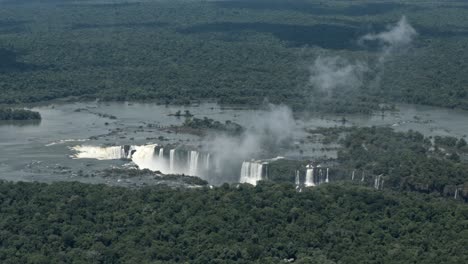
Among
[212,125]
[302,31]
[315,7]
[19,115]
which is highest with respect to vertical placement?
[315,7]

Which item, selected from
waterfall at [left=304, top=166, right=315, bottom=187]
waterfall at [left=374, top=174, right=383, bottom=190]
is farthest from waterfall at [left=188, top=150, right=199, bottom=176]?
waterfall at [left=374, top=174, right=383, bottom=190]

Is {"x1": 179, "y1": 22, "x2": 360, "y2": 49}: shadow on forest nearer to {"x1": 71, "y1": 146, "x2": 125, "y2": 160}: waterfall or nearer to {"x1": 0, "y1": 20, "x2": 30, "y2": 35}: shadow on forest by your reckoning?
{"x1": 0, "y1": 20, "x2": 30, "y2": 35}: shadow on forest

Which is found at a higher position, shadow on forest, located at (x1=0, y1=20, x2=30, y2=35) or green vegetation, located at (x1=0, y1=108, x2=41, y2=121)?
shadow on forest, located at (x1=0, y1=20, x2=30, y2=35)

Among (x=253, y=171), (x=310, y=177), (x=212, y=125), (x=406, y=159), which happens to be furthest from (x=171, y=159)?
(x=406, y=159)

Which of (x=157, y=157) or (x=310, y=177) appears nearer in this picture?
(x=310, y=177)

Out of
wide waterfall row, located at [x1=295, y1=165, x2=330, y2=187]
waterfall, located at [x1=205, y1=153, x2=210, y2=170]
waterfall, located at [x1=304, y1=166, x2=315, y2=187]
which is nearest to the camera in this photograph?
waterfall, located at [x1=304, y1=166, x2=315, y2=187]

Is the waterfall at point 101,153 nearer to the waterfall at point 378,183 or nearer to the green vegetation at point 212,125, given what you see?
the green vegetation at point 212,125

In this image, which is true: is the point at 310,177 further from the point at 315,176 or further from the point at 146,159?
the point at 146,159

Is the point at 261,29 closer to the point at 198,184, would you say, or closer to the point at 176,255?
the point at 198,184
